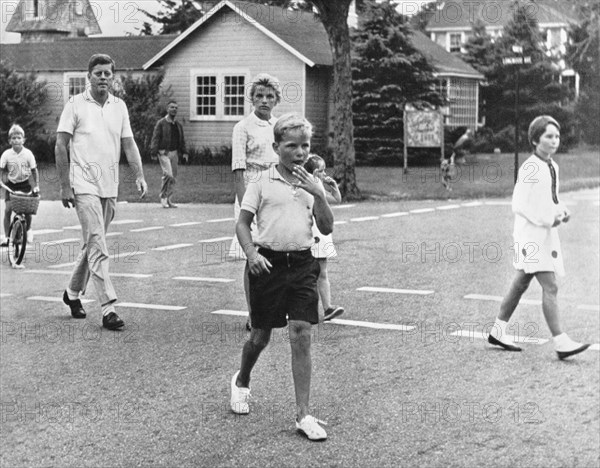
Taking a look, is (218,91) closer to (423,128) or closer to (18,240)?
(423,128)

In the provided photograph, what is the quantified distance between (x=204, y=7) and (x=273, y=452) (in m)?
31.8

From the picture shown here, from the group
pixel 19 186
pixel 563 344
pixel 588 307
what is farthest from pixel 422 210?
pixel 563 344

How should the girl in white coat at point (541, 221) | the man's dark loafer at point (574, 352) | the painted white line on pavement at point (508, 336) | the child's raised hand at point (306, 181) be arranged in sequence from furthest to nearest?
the painted white line on pavement at point (508, 336) → the man's dark loafer at point (574, 352) → the girl in white coat at point (541, 221) → the child's raised hand at point (306, 181)

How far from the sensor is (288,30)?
3694 cm

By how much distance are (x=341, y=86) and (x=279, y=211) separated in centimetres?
1794

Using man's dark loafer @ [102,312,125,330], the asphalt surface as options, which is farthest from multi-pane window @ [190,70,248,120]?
man's dark loafer @ [102,312,125,330]

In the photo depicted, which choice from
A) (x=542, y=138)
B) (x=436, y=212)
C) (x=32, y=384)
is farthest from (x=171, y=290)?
(x=436, y=212)

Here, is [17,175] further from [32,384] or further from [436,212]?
[436,212]

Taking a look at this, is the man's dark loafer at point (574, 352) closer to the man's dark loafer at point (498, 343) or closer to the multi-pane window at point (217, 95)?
the man's dark loafer at point (498, 343)

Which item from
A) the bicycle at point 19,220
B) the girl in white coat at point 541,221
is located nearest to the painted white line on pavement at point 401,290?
the girl in white coat at point 541,221

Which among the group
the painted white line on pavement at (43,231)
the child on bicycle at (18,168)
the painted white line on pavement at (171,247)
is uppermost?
the child on bicycle at (18,168)

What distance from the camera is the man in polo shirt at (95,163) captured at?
245 inches

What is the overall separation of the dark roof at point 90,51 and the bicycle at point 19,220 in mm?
4107

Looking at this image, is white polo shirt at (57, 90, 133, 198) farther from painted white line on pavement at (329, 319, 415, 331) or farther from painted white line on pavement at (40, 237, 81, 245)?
painted white line on pavement at (40, 237, 81, 245)
